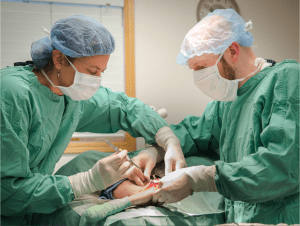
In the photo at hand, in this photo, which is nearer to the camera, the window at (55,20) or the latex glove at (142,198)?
the latex glove at (142,198)

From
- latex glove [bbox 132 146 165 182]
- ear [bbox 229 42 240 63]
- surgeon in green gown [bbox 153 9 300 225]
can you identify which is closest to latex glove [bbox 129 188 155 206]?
surgeon in green gown [bbox 153 9 300 225]

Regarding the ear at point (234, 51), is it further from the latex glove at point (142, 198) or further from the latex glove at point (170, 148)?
the latex glove at point (142, 198)

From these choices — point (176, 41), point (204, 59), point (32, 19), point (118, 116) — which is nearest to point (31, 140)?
point (118, 116)

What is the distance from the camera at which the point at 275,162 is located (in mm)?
1194

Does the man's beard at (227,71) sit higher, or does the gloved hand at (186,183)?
the man's beard at (227,71)

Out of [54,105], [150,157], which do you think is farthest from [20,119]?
[150,157]

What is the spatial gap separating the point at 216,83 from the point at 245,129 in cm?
33

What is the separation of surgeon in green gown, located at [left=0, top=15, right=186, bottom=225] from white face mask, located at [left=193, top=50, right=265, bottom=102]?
56 cm

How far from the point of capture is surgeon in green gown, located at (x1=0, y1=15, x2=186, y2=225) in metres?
1.40

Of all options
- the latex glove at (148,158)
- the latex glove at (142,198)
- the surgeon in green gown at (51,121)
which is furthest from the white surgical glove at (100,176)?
the latex glove at (148,158)

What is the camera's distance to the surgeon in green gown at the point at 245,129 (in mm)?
1201

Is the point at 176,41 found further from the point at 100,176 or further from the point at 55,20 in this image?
the point at 100,176

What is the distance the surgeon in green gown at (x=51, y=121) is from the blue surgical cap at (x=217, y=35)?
1.66ft

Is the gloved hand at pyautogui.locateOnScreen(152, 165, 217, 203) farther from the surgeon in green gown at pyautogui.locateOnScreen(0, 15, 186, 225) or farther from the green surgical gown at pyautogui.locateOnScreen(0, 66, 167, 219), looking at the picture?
the green surgical gown at pyautogui.locateOnScreen(0, 66, 167, 219)
